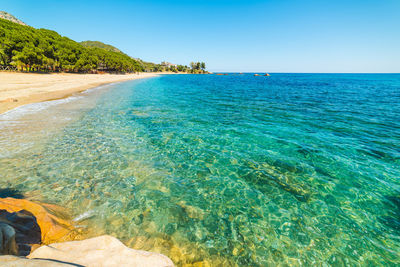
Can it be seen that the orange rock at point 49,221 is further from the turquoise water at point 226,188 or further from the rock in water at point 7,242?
the rock in water at point 7,242

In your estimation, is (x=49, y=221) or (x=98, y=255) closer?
(x=98, y=255)

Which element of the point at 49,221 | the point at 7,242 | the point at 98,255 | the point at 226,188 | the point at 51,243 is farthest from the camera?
the point at 226,188

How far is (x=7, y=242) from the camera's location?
2.92 meters

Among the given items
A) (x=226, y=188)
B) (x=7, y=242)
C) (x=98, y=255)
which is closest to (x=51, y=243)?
(x=7, y=242)

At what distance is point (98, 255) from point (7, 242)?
1.53 meters

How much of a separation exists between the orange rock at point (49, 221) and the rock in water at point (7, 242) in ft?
2.84

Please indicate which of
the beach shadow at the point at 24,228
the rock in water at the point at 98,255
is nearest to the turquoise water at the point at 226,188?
the rock in water at the point at 98,255

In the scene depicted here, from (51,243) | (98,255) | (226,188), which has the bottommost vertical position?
(226,188)

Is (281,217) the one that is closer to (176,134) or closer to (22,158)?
(176,134)

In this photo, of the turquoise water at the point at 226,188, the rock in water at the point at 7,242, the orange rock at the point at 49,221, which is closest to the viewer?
the rock in water at the point at 7,242

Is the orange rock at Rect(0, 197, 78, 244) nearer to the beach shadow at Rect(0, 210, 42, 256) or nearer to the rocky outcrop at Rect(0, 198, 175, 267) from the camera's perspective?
the rocky outcrop at Rect(0, 198, 175, 267)

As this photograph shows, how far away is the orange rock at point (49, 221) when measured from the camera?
13.2 feet

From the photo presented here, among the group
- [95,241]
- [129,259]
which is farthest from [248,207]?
[95,241]

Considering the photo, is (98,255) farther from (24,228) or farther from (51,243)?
(24,228)
